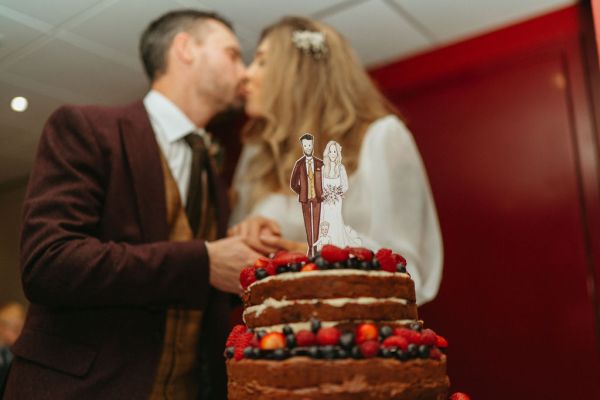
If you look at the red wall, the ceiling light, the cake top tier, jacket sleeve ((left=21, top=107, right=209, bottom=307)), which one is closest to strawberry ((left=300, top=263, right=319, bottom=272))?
the cake top tier

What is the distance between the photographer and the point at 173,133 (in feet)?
7.13

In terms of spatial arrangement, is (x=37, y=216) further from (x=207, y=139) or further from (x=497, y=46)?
(x=497, y=46)

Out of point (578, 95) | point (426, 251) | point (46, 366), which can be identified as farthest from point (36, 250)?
point (578, 95)

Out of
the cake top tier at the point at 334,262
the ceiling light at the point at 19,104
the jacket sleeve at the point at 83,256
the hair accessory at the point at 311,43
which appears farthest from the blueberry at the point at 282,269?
the hair accessory at the point at 311,43

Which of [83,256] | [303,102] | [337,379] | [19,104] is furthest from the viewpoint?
[303,102]

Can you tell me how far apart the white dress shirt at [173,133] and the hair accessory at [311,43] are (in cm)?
55

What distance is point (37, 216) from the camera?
1.65 meters

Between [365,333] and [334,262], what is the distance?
15cm

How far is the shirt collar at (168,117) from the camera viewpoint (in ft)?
7.13

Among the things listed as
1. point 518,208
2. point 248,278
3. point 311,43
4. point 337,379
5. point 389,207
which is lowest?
point 337,379

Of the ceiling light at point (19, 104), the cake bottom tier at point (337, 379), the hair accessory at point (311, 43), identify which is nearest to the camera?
the cake bottom tier at point (337, 379)

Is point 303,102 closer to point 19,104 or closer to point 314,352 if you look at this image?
point 19,104

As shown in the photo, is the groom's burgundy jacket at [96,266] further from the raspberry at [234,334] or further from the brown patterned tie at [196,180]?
the raspberry at [234,334]

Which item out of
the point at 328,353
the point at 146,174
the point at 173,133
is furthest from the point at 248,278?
the point at 173,133
